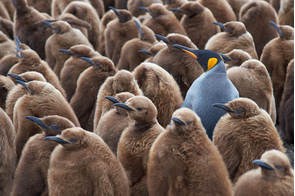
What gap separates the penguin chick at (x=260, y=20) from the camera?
5398 millimetres

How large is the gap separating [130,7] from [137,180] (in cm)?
427

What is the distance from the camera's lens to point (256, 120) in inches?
107

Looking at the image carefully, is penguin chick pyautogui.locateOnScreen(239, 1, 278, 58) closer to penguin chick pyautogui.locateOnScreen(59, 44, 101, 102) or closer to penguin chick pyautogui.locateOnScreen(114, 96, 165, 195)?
penguin chick pyautogui.locateOnScreen(59, 44, 101, 102)

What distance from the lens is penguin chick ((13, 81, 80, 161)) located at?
3.23 metres

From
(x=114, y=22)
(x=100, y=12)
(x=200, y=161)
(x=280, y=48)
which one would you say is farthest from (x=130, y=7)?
(x=200, y=161)

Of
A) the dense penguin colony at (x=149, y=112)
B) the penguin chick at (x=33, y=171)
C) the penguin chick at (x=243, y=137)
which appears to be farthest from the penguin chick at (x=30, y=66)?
the penguin chick at (x=243, y=137)

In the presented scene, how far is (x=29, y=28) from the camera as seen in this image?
529 centimetres

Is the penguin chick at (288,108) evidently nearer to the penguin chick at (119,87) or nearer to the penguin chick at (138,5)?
the penguin chick at (119,87)

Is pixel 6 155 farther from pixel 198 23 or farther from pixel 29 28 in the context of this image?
pixel 198 23

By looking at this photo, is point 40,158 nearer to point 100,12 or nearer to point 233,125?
point 233,125

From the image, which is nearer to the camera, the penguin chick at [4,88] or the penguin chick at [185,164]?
the penguin chick at [185,164]

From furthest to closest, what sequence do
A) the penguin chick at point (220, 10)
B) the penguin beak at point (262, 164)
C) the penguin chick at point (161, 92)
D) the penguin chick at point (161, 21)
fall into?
the penguin chick at point (220, 10) → the penguin chick at point (161, 21) → the penguin chick at point (161, 92) → the penguin beak at point (262, 164)

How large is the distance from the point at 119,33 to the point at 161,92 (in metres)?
1.86

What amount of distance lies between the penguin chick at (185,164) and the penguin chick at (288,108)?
1.96m
